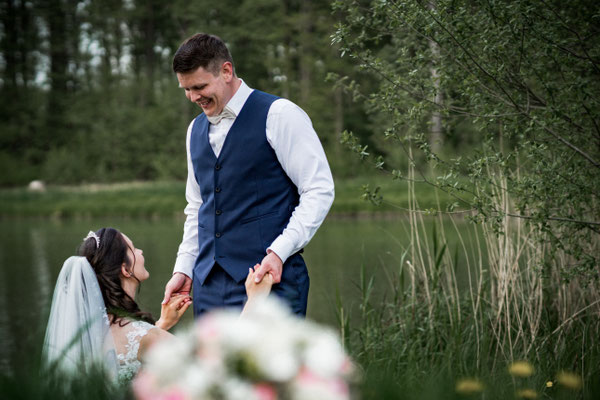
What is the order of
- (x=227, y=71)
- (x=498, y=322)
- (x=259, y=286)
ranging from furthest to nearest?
1. (x=498, y=322)
2. (x=227, y=71)
3. (x=259, y=286)

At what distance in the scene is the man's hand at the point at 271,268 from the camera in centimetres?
194

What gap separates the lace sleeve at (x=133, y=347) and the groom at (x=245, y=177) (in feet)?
0.77

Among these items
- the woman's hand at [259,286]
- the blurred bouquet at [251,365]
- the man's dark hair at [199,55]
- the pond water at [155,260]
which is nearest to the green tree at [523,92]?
the pond water at [155,260]

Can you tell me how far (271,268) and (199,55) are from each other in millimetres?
698

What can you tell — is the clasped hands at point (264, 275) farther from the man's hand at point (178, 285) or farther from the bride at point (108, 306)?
the man's hand at point (178, 285)

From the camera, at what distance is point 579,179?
2.89 metres

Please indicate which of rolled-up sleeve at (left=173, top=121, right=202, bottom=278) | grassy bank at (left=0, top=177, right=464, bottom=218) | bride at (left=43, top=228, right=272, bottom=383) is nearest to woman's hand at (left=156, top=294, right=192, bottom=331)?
bride at (left=43, top=228, right=272, bottom=383)

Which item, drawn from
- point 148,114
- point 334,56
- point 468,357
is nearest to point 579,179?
point 468,357

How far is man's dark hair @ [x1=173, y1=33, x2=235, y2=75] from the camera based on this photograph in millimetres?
2062

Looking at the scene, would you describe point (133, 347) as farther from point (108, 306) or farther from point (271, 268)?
point (271, 268)

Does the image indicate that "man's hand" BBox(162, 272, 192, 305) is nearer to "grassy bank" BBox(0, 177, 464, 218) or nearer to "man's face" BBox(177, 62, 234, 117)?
"man's face" BBox(177, 62, 234, 117)

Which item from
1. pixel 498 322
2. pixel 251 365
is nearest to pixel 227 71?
pixel 251 365

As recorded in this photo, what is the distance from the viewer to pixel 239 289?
2.21 m

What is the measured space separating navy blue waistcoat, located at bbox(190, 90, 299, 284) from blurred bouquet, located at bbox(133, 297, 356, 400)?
4.30ft
